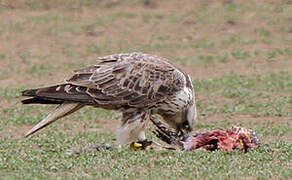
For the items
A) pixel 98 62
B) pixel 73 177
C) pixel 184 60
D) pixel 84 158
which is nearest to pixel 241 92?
pixel 184 60

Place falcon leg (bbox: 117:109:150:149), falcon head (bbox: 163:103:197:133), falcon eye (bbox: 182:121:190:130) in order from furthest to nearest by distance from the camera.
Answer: falcon eye (bbox: 182:121:190:130) → falcon head (bbox: 163:103:197:133) → falcon leg (bbox: 117:109:150:149)

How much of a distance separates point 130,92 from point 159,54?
778 cm

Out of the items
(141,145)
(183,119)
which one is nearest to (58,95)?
(141,145)

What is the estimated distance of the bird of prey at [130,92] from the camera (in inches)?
379

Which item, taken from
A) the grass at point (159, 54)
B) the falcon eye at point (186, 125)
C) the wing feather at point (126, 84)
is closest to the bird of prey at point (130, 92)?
the wing feather at point (126, 84)

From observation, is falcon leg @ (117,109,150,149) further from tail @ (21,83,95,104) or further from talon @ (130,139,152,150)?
tail @ (21,83,95,104)

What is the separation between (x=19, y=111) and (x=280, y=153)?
5.23 meters

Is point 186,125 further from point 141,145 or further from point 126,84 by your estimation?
point 126,84

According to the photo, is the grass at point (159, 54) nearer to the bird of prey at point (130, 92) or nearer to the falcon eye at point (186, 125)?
the bird of prey at point (130, 92)

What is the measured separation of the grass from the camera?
28.2ft

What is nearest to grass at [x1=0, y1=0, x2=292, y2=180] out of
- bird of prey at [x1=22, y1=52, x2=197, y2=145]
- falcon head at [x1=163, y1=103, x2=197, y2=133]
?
bird of prey at [x1=22, y1=52, x2=197, y2=145]

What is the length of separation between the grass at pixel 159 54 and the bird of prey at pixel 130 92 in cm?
42

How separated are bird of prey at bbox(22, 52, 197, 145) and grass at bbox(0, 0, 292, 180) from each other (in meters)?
0.42

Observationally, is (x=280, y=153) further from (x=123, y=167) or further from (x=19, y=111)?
(x=19, y=111)
